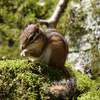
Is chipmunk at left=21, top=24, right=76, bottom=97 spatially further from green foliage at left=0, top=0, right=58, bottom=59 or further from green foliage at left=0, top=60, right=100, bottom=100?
green foliage at left=0, top=0, right=58, bottom=59

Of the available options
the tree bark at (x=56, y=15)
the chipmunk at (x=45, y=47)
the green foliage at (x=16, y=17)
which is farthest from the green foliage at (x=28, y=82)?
the green foliage at (x=16, y=17)

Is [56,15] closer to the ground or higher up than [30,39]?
closer to the ground

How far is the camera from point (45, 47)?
10.0 ft

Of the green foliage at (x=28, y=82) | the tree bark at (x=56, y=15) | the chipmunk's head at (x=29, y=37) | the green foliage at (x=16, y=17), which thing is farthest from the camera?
the green foliage at (x=16, y=17)

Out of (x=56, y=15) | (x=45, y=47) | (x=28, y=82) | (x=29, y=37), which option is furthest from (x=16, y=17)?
(x=28, y=82)

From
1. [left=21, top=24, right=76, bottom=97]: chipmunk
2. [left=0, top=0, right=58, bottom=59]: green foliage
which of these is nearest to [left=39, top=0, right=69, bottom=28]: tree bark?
[left=0, top=0, right=58, bottom=59]: green foliage

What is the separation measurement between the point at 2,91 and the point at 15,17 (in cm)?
438

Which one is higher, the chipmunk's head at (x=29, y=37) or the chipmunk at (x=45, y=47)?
the chipmunk's head at (x=29, y=37)

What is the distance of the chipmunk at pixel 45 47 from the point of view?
2762 mm

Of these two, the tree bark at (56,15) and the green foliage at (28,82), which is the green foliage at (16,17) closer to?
the tree bark at (56,15)

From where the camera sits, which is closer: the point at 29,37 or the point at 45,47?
the point at 29,37

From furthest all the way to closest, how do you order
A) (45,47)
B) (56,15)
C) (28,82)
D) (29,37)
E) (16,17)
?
(16,17)
(56,15)
(45,47)
(29,37)
(28,82)

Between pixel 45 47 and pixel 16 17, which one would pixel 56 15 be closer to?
pixel 16 17

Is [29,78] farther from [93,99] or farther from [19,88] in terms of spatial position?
[93,99]
